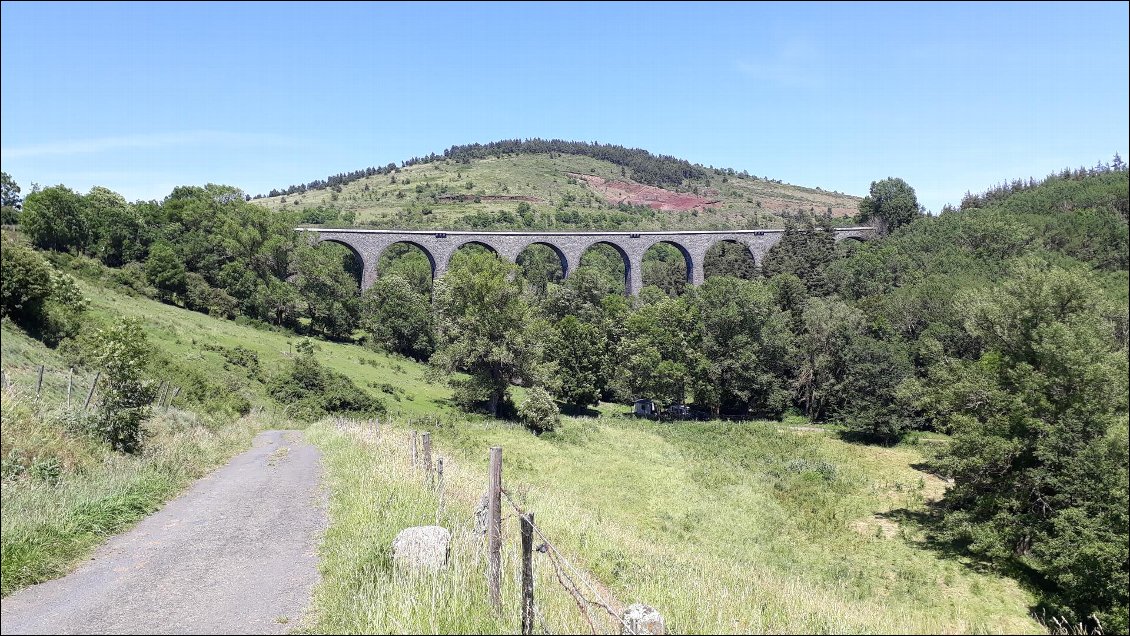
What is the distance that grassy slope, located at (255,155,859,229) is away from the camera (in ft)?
381

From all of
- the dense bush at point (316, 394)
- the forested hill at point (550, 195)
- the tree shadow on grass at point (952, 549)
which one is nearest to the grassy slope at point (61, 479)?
the dense bush at point (316, 394)

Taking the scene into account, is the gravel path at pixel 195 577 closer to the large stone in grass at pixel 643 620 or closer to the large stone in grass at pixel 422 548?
the large stone in grass at pixel 422 548

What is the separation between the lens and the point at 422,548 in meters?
6.93

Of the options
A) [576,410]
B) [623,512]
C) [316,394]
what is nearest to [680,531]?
[623,512]

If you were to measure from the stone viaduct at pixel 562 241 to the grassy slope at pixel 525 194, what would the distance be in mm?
26928

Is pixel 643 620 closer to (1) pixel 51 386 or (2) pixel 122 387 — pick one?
(2) pixel 122 387

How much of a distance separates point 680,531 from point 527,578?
45.5 ft

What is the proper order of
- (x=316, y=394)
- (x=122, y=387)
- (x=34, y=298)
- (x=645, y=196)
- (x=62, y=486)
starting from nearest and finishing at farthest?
(x=62, y=486) < (x=122, y=387) < (x=34, y=298) < (x=316, y=394) < (x=645, y=196)

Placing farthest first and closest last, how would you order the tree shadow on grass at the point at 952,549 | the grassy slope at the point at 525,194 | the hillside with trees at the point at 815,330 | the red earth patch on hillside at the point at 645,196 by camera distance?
the red earth patch on hillside at the point at 645,196 < the grassy slope at the point at 525,194 < the tree shadow on grass at the point at 952,549 < the hillside with trees at the point at 815,330

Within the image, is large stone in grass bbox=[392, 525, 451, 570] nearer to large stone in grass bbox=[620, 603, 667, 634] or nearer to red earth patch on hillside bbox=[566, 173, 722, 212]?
large stone in grass bbox=[620, 603, 667, 634]

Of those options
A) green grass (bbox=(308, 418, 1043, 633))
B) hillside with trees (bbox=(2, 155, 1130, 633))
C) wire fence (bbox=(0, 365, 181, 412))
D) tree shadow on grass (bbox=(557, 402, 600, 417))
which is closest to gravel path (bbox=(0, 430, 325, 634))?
green grass (bbox=(308, 418, 1043, 633))

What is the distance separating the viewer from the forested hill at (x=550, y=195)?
362 ft

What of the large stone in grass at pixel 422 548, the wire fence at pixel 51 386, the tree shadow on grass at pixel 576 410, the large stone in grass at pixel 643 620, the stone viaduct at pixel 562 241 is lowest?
the tree shadow on grass at pixel 576 410

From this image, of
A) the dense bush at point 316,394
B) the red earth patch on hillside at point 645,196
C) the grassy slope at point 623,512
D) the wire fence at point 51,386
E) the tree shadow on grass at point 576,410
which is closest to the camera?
the grassy slope at point 623,512
